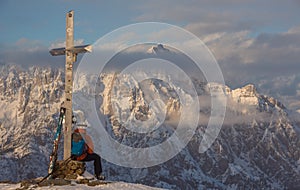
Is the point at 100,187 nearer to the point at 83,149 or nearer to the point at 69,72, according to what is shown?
the point at 83,149

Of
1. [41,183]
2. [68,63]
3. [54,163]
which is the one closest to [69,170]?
[54,163]

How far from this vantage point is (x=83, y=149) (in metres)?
31.3

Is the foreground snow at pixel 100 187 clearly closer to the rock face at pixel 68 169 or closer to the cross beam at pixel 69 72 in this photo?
the rock face at pixel 68 169

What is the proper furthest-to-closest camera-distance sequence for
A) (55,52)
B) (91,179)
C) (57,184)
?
(55,52) → (91,179) → (57,184)

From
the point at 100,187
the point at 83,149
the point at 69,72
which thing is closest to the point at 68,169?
the point at 83,149

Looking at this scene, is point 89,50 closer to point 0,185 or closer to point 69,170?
point 69,170

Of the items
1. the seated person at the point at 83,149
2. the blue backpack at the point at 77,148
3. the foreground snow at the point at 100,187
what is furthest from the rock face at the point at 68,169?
the foreground snow at the point at 100,187

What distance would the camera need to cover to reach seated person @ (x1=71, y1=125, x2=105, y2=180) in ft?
102

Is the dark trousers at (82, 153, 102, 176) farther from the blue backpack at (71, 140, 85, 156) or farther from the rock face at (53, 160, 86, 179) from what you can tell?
the rock face at (53, 160, 86, 179)

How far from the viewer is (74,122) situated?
30.4m

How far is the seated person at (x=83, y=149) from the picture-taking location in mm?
30953

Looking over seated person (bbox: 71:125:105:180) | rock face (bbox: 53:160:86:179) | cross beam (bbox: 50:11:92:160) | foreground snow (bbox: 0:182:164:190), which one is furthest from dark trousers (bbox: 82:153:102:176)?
foreground snow (bbox: 0:182:164:190)

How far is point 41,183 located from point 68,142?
3.58 meters

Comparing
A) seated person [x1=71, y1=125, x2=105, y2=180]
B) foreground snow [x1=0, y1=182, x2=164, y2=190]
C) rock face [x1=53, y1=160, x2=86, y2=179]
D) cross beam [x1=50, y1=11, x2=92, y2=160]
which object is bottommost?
foreground snow [x1=0, y1=182, x2=164, y2=190]
